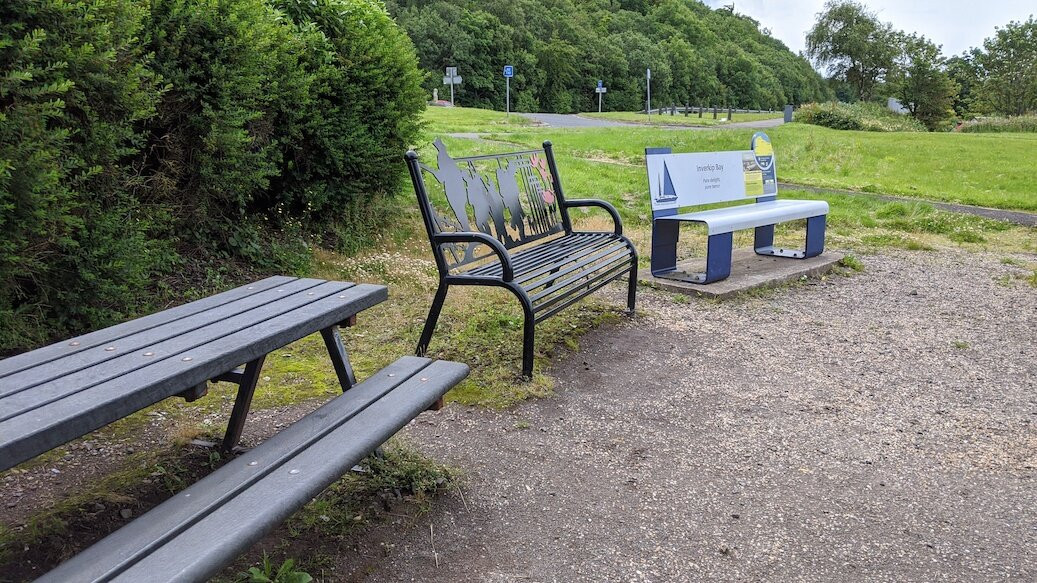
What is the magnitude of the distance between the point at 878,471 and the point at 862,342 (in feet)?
6.72

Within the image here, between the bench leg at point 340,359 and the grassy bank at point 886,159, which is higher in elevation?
the grassy bank at point 886,159

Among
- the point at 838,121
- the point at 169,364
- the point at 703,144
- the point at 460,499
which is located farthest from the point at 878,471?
the point at 838,121

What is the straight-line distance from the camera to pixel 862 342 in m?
5.06

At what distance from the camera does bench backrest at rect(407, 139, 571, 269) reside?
4.29 m

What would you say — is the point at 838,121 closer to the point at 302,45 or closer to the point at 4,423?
the point at 302,45

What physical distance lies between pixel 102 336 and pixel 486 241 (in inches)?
74.0

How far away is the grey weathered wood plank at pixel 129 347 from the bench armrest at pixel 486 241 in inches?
44.4

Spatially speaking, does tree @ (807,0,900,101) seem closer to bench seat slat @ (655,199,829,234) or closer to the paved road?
the paved road

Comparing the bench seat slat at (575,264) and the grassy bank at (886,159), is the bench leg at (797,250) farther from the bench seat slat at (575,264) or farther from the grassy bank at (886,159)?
the grassy bank at (886,159)

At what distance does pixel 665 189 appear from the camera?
631cm

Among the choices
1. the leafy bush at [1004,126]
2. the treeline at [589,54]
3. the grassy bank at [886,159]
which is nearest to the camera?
the grassy bank at [886,159]

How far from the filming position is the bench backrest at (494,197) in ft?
14.1

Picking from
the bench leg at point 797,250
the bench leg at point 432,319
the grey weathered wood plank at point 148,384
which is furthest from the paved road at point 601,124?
the grey weathered wood plank at point 148,384

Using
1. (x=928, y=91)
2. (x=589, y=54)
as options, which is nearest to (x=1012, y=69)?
(x=928, y=91)
